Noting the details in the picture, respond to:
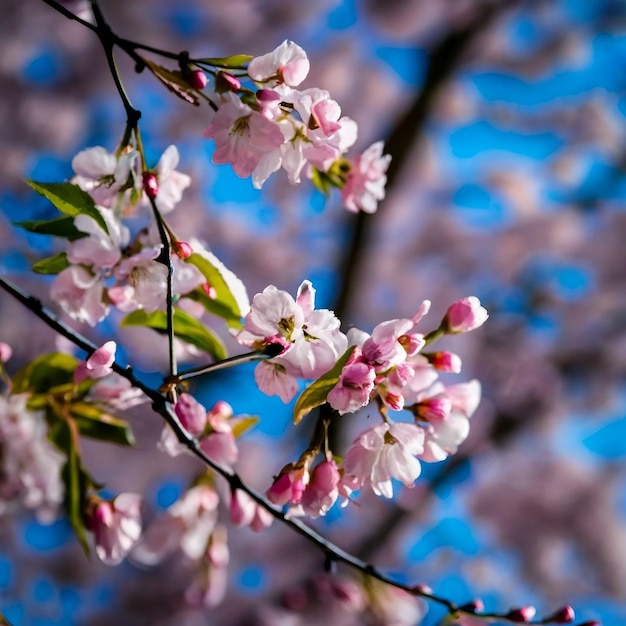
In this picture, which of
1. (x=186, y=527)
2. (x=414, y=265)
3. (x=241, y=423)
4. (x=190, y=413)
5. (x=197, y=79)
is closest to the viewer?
(x=197, y=79)

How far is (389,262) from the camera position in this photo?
13.1 ft

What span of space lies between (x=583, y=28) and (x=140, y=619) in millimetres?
3355

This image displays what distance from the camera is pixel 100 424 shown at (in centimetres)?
73

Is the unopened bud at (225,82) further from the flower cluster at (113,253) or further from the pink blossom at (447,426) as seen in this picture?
the pink blossom at (447,426)

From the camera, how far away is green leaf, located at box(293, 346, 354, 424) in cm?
54

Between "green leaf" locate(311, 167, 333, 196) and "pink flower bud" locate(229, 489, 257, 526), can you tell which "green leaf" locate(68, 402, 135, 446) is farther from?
"green leaf" locate(311, 167, 333, 196)

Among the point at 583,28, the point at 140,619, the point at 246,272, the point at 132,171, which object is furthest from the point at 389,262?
the point at 132,171

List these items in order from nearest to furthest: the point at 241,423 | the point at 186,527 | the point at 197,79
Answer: the point at 197,79 < the point at 241,423 < the point at 186,527

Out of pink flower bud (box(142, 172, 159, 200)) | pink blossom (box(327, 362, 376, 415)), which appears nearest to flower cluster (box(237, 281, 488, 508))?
pink blossom (box(327, 362, 376, 415))

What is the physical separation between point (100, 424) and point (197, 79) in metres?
0.38

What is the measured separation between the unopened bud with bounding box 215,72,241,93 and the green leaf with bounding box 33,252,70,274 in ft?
0.73

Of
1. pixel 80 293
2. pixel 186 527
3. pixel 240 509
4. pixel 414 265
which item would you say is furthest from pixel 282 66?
pixel 414 265

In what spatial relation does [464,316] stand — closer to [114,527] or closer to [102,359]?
[102,359]

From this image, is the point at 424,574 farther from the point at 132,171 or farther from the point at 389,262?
the point at 132,171
